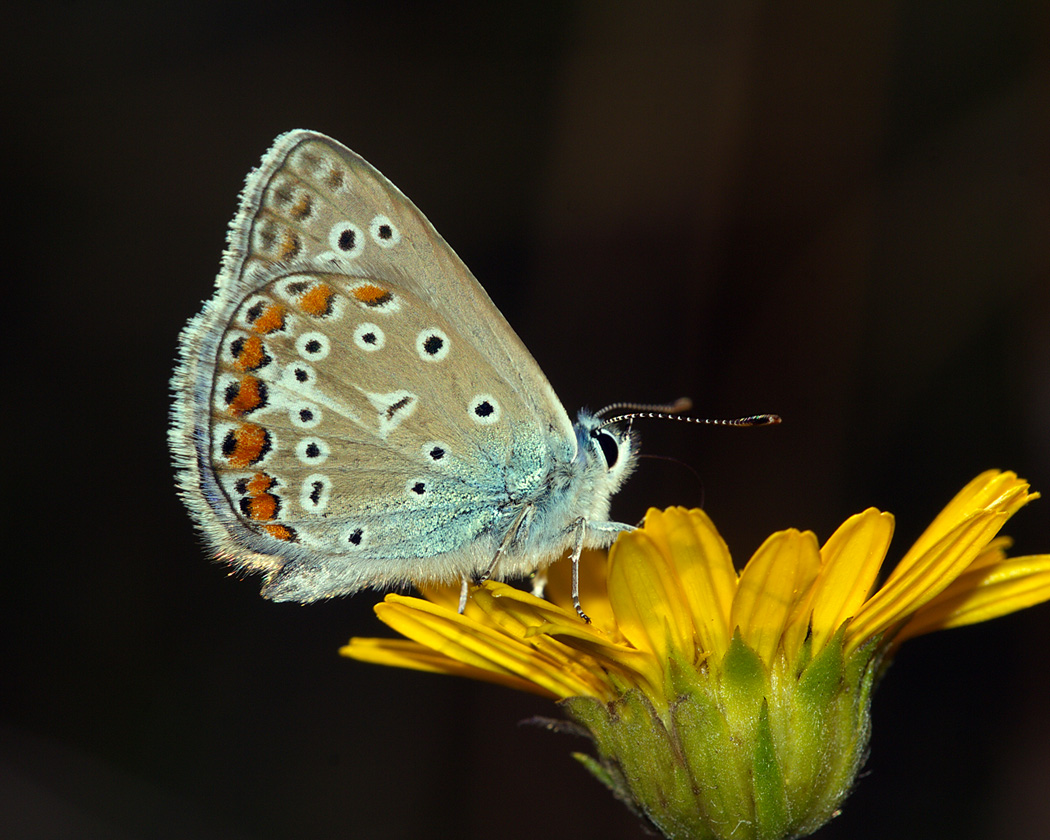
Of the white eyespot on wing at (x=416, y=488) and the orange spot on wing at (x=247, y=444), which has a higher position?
the orange spot on wing at (x=247, y=444)

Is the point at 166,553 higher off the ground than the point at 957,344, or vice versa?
the point at 957,344

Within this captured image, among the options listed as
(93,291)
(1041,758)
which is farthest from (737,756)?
(93,291)

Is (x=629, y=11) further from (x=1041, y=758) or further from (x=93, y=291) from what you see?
(x=1041, y=758)

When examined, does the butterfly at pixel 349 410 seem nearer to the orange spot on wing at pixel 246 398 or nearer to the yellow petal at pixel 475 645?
the orange spot on wing at pixel 246 398

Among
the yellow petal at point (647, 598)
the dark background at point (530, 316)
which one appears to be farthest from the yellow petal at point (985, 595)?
the dark background at point (530, 316)

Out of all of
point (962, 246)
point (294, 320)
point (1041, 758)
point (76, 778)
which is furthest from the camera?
point (962, 246)

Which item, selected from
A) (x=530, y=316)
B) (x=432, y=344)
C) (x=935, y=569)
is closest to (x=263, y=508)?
(x=432, y=344)

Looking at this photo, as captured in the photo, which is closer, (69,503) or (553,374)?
(69,503)

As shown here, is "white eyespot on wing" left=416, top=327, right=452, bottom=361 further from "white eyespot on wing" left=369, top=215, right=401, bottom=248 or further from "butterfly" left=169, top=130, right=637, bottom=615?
"white eyespot on wing" left=369, top=215, right=401, bottom=248
